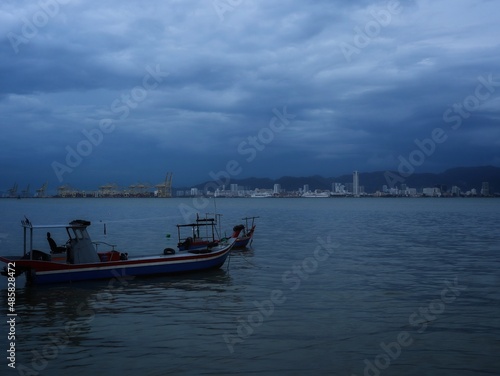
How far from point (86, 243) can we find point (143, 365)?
35.4ft

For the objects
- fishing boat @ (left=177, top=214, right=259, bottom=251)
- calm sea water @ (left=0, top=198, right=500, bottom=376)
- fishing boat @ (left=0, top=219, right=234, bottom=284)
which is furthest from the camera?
fishing boat @ (left=177, top=214, right=259, bottom=251)

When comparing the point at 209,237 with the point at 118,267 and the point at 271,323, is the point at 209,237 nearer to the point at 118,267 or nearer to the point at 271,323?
the point at 118,267

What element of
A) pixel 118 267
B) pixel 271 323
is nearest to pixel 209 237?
pixel 118 267

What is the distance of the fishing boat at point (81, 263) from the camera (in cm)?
1928

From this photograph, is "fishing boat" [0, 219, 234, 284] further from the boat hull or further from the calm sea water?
the calm sea water

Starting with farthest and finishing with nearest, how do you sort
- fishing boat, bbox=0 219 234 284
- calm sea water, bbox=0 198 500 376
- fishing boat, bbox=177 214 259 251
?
fishing boat, bbox=177 214 259 251 < fishing boat, bbox=0 219 234 284 < calm sea water, bbox=0 198 500 376

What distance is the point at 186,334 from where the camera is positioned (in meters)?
12.8

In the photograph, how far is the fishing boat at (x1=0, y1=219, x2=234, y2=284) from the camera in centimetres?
1928

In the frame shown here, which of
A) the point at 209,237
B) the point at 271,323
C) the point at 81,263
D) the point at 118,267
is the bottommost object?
the point at 271,323

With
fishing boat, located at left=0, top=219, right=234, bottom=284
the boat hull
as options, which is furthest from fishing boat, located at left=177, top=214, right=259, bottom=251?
fishing boat, located at left=0, top=219, right=234, bottom=284

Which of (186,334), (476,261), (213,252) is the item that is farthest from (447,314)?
(476,261)

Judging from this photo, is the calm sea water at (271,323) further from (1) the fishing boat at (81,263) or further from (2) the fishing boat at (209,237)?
(2) the fishing boat at (209,237)

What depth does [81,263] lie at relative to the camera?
20.0 meters

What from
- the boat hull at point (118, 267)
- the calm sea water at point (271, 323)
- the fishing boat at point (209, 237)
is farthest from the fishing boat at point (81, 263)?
the fishing boat at point (209, 237)
